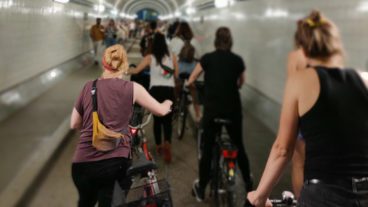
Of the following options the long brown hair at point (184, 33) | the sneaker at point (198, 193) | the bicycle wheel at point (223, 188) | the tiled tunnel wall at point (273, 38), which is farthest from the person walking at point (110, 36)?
the bicycle wheel at point (223, 188)

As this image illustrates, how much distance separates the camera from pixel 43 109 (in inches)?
282

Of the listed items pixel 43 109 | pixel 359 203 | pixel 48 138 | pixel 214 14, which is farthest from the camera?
pixel 214 14

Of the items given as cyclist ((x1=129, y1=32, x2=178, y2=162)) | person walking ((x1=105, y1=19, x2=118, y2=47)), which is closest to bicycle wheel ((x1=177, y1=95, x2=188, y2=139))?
cyclist ((x1=129, y1=32, x2=178, y2=162))

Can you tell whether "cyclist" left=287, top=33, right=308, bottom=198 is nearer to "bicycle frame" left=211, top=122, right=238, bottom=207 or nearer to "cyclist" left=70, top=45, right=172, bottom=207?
"cyclist" left=70, top=45, right=172, bottom=207

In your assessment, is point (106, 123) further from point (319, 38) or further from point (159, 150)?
point (159, 150)

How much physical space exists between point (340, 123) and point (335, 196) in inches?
12.4

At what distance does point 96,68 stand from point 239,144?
31.9 ft

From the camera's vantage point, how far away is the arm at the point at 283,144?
1.70m

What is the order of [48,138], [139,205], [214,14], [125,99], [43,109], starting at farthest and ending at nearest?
[214,14], [43,109], [48,138], [125,99], [139,205]

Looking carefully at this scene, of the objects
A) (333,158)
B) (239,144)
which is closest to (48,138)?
(239,144)

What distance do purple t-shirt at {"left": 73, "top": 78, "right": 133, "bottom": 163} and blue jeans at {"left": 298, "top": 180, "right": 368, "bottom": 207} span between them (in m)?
1.42

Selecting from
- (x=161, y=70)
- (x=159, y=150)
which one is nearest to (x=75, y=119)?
(x=161, y=70)

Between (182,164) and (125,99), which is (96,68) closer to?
(182,164)

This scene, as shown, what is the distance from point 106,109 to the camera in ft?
8.73
